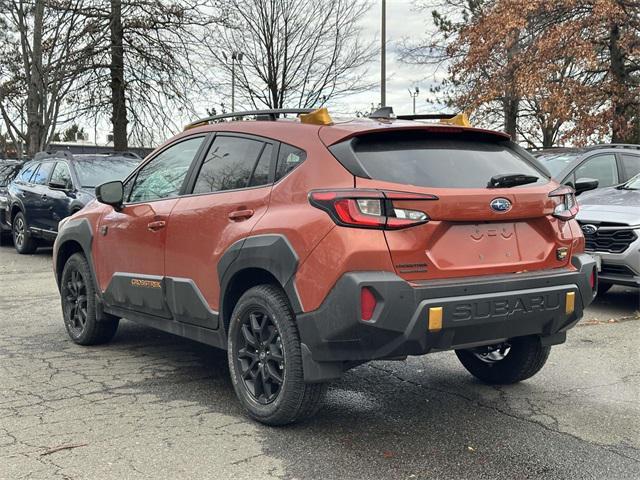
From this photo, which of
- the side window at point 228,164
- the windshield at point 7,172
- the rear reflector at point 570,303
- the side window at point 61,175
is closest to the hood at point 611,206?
the rear reflector at point 570,303

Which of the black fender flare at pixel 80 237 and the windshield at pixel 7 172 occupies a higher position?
the windshield at pixel 7 172

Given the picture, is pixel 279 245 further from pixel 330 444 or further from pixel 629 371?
pixel 629 371

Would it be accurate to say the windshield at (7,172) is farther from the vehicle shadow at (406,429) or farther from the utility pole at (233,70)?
Answer: the vehicle shadow at (406,429)

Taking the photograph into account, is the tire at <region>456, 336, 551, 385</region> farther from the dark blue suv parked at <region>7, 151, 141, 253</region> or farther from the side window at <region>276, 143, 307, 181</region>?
the dark blue suv parked at <region>7, 151, 141, 253</region>

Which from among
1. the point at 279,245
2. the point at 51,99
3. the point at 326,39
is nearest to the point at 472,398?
the point at 279,245

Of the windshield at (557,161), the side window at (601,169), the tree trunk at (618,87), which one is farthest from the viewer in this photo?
the tree trunk at (618,87)

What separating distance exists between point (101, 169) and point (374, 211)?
949cm

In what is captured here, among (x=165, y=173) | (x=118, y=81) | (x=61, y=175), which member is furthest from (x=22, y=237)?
(x=165, y=173)

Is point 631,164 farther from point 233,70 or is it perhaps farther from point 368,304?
point 233,70

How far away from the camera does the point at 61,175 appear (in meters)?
12.1

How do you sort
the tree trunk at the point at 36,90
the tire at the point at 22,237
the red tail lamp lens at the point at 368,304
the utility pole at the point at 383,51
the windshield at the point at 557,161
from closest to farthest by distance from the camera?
the red tail lamp lens at the point at 368,304
the windshield at the point at 557,161
the tire at the point at 22,237
the tree trunk at the point at 36,90
the utility pole at the point at 383,51

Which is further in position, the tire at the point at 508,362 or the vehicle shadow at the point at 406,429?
the tire at the point at 508,362

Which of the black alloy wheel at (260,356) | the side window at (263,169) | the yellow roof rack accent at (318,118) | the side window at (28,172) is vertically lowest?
the black alloy wheel at (260,356)

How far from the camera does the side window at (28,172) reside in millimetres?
13192
